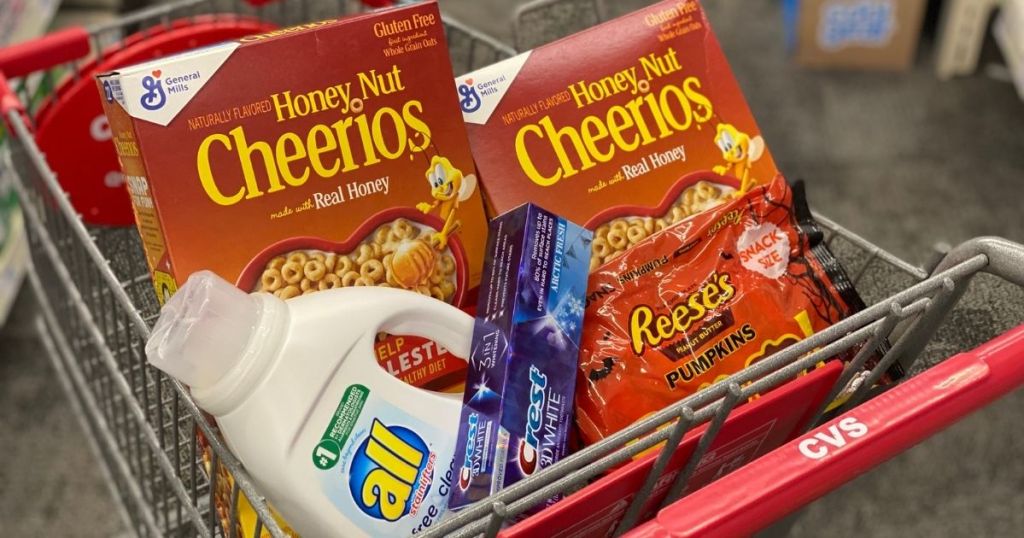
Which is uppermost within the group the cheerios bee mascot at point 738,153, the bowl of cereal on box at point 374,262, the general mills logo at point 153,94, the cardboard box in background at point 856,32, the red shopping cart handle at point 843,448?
the general mills logo at point 153,94

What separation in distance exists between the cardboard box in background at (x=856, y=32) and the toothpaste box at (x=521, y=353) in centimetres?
177

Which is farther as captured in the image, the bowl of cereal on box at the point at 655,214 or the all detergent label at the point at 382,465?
the bowl of cereal on box at the point at 655,214

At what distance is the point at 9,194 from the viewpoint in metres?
1.71

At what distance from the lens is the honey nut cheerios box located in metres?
0.86

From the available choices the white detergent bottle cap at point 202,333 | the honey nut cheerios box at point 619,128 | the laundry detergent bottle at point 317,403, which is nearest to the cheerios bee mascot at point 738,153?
the honey nut cheerios box at point 619,128

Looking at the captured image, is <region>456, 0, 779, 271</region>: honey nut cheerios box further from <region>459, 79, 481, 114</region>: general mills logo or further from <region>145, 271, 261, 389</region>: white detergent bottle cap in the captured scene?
<region>145, 271, 261, 389</region>: white detergent bottle cap

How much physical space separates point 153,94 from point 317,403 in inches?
10.0

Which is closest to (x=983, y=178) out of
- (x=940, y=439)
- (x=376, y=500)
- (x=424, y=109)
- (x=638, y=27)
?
(x=940, y=439)

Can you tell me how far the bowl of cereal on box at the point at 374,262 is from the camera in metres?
0.75

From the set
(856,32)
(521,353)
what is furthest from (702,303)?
(856,32)

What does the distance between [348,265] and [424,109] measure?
5.5 inches

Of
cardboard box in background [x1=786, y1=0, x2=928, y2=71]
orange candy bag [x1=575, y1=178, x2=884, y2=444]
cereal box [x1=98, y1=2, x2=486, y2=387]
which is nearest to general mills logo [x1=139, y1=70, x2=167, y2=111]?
cereal box [x1=98, y1=2, x2=486, y2=387]

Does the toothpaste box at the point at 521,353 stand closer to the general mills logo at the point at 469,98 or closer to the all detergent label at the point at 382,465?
the all detergent label at the point at 382,465

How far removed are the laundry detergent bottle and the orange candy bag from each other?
138 mm
